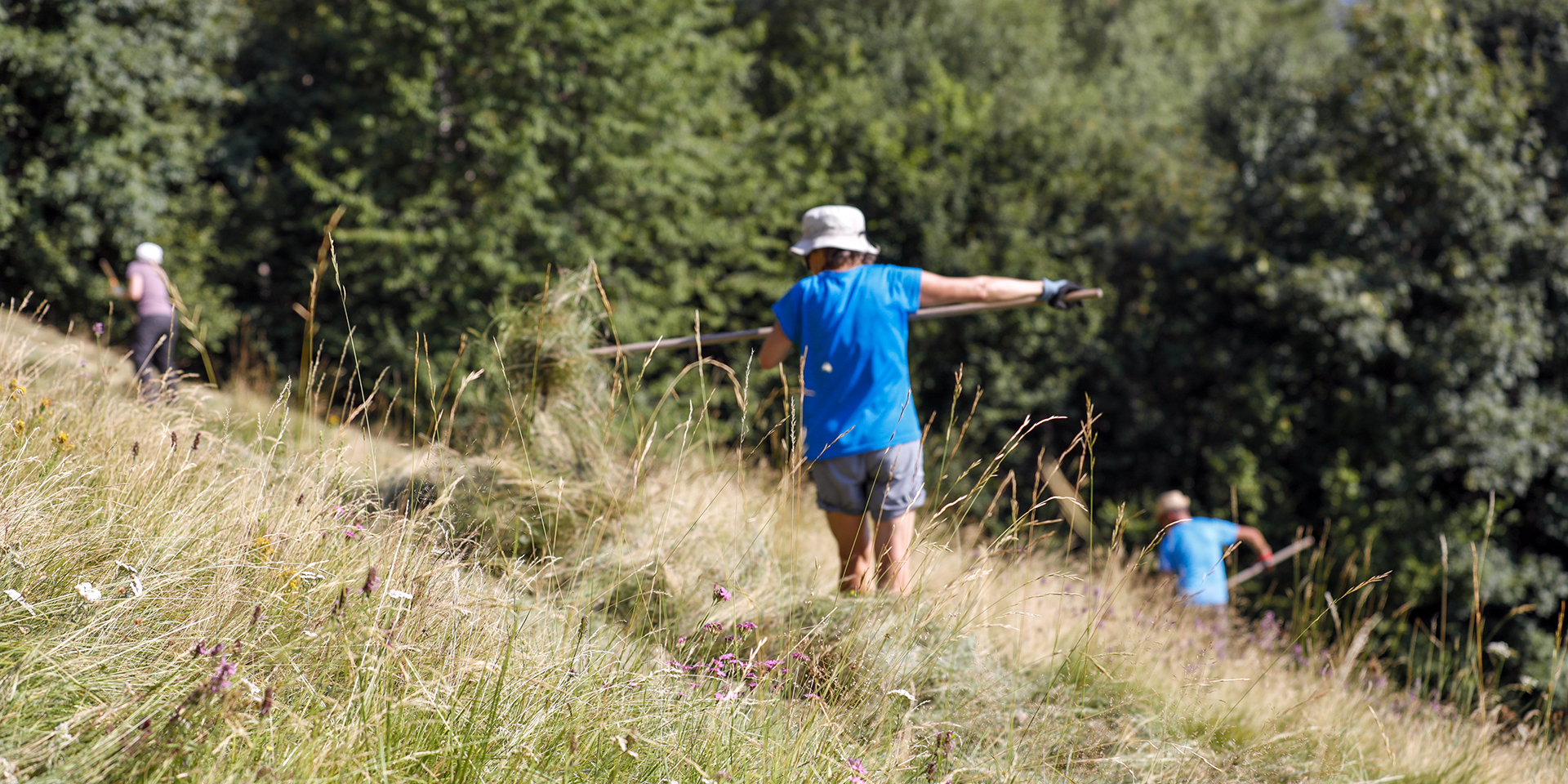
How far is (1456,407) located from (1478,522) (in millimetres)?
1185

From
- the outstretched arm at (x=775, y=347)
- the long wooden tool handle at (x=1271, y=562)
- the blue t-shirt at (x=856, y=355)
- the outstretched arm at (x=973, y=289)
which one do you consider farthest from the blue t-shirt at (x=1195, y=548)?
the outstretched arm at (x=775, y=347)

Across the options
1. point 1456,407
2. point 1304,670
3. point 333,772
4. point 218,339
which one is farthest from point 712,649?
point 218,339

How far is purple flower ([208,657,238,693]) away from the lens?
5.37ft

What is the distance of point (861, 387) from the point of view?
3459 millimetres

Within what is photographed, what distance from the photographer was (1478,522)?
32.8 feet

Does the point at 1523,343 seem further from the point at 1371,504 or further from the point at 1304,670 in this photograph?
the point at 1304,670

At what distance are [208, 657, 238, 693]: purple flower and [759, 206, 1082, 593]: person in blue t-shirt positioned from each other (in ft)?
6.55

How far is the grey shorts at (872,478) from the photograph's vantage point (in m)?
3.43

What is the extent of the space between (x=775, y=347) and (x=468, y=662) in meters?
1.98

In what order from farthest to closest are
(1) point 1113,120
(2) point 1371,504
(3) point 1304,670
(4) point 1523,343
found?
(1) point 1113,120 → (2) point 1371,504 → (4) point 1523,343 → (3) point 1304,670

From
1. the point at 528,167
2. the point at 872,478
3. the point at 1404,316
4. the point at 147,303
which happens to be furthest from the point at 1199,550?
the point at 528,167

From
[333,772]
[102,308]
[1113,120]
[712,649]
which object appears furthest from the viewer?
[1113,120]

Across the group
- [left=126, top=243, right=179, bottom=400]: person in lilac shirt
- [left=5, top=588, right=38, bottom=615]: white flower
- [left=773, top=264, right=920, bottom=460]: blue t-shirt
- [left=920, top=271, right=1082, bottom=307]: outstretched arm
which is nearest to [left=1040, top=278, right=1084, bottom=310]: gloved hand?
[left=920, top=271, right=1082, bottom=307]: outstretched arm

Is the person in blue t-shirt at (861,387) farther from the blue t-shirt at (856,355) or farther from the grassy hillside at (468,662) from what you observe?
the grassy hillside at (468,662)
